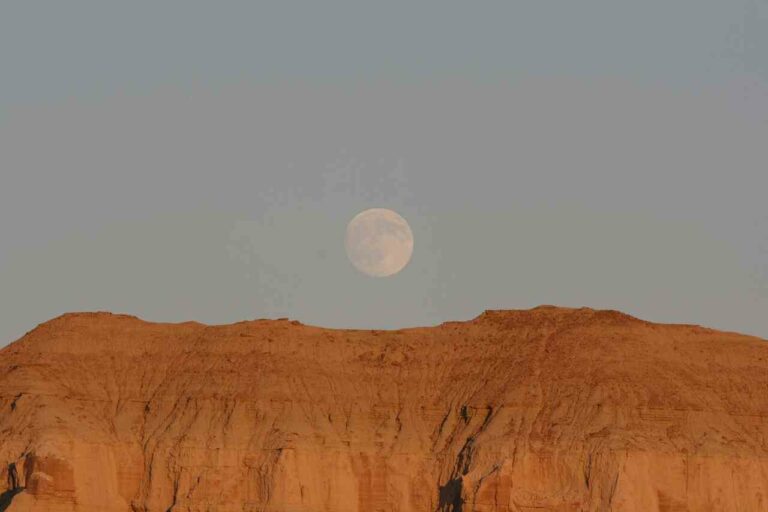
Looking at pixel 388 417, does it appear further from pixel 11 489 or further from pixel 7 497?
pixel 7 497

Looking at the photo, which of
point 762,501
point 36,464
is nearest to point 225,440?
point 36,464

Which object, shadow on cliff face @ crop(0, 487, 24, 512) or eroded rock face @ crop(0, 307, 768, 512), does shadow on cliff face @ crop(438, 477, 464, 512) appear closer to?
eroded rock face @ crop(0, 307, 768, 512)

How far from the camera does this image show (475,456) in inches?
5034

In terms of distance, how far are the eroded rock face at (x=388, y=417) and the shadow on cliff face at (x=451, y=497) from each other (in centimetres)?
15

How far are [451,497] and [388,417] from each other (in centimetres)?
793

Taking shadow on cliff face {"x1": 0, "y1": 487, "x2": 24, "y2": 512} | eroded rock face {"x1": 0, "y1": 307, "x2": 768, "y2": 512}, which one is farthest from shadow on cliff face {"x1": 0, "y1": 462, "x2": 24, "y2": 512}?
eroded rock face {"x1": 0, "y1": 307, "x2": 768, "y2": 512}

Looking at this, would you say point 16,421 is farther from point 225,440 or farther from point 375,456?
point 375,456

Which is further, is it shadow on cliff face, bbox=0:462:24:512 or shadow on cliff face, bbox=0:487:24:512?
shadow on cliff face, bbox=0:462:24:512

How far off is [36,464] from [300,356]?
16787 millimetres

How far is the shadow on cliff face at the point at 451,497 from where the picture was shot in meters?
127

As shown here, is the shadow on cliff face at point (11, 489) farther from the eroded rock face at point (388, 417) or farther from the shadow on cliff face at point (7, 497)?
the eroded rock face at point (388, 417)

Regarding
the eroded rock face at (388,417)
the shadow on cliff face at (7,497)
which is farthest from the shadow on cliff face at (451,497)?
the shadow on cliff face at (7,497)

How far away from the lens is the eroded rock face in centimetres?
12600

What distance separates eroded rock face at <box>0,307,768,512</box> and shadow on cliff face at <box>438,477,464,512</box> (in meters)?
0.15
